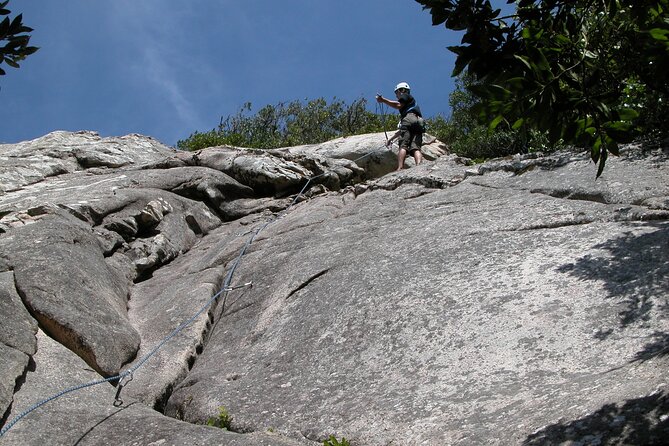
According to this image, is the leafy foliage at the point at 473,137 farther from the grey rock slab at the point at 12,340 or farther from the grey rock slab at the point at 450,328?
the grey rock slab at the point at 12,340

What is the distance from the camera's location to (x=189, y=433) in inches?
268

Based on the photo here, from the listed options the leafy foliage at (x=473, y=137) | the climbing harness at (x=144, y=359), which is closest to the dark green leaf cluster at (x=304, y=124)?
the leafy foliage at (x=473, y=137)

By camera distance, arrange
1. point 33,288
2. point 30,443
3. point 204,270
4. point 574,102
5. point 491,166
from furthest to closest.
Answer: point 491,166 < point 204,270 < point 33,288 < point 30,443 < point 574,102

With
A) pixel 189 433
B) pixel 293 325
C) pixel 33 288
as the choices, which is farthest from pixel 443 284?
pixel 33 288

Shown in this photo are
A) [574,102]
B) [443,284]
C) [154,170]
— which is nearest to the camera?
[574,102]

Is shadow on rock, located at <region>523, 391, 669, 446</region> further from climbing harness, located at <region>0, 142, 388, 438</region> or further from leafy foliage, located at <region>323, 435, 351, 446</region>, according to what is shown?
climbing harness, located at <region>0, 142, 388, 438</region>

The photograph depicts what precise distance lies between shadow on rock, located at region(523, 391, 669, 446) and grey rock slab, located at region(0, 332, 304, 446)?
242 cm

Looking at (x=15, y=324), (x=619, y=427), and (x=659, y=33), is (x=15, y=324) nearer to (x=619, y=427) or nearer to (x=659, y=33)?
(x=619, y=427)

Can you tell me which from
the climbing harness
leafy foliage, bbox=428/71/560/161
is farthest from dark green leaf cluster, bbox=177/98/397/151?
the climbing harness

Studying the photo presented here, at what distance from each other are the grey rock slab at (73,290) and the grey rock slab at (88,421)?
508 mm

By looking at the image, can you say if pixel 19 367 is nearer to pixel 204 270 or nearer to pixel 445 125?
pixel 204 270

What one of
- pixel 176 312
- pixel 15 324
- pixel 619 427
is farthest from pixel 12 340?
pixel 619 427

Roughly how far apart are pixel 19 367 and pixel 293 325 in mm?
2936

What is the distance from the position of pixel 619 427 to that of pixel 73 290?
270 inches
